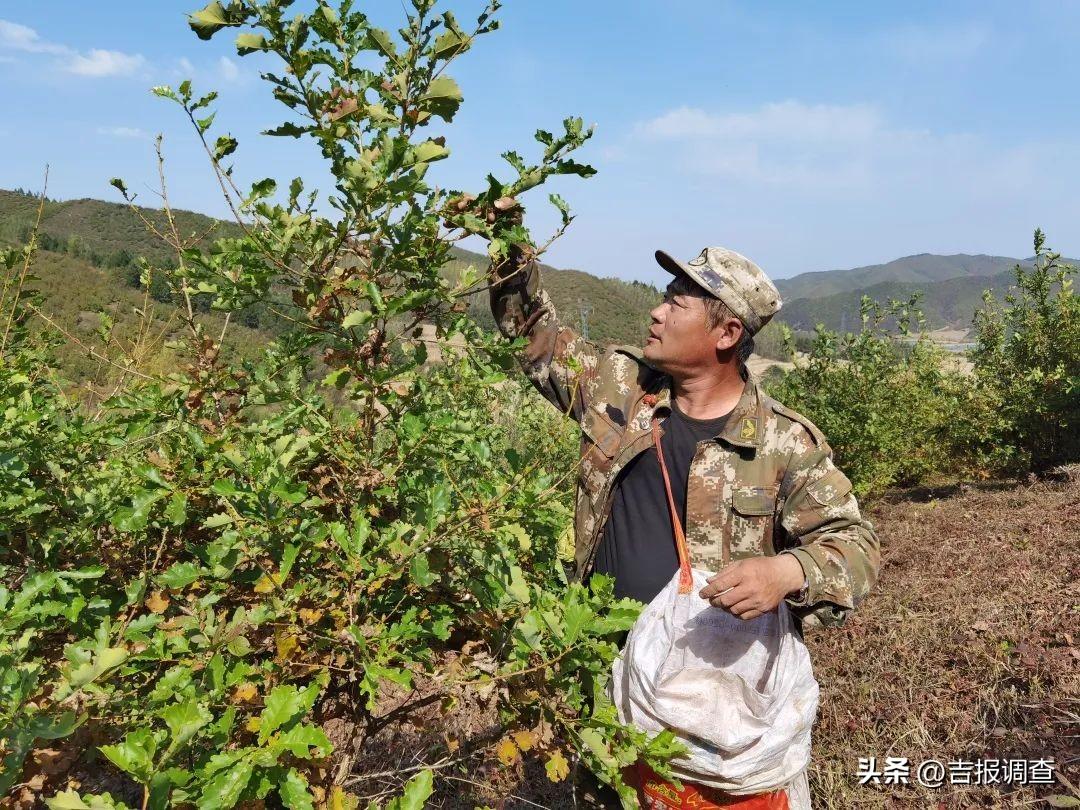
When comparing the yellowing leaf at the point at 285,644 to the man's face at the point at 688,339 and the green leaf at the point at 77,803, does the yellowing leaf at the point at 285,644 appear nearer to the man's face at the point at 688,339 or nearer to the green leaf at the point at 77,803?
Result: the green leaf at the point at 77,803

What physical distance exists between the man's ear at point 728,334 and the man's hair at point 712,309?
0.01m

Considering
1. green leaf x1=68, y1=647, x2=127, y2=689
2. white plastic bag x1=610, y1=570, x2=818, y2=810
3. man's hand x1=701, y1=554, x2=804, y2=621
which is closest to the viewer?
green leaf x1=68, y1=647, x2=127, y2=689

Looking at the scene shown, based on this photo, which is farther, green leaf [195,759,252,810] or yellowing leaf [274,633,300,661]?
yellowing leaf [274,633,300,661]

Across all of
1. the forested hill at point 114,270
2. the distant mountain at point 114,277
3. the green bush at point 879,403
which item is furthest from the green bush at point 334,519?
the forested hill at point 114,270

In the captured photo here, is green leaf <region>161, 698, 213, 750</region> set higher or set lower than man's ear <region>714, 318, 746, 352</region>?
lower

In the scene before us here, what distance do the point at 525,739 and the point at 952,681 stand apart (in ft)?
12.9

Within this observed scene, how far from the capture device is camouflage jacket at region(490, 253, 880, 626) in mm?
2150

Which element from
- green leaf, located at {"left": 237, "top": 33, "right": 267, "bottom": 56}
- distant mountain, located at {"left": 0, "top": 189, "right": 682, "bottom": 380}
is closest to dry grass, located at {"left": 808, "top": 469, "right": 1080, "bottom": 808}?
green leaf, located at {"left": 237, "top": 33, "right": 267, "bottom": 56}

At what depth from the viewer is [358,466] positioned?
5.70 feet

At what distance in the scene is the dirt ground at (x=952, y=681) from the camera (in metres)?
3.61

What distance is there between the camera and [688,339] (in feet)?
8.32

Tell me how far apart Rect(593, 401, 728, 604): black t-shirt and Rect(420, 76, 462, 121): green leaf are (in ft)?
4.56

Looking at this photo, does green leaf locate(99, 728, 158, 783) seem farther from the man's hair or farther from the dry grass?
the dry grass

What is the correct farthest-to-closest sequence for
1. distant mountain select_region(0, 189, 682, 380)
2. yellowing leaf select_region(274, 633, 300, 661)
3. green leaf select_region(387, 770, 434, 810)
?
1. distant mountain select_region(0, 189, 682, 380)
2. yellowing leaf select_region(274, 633, 300, 661)
3. green leaf select_region(387, 770, 434, 810)
